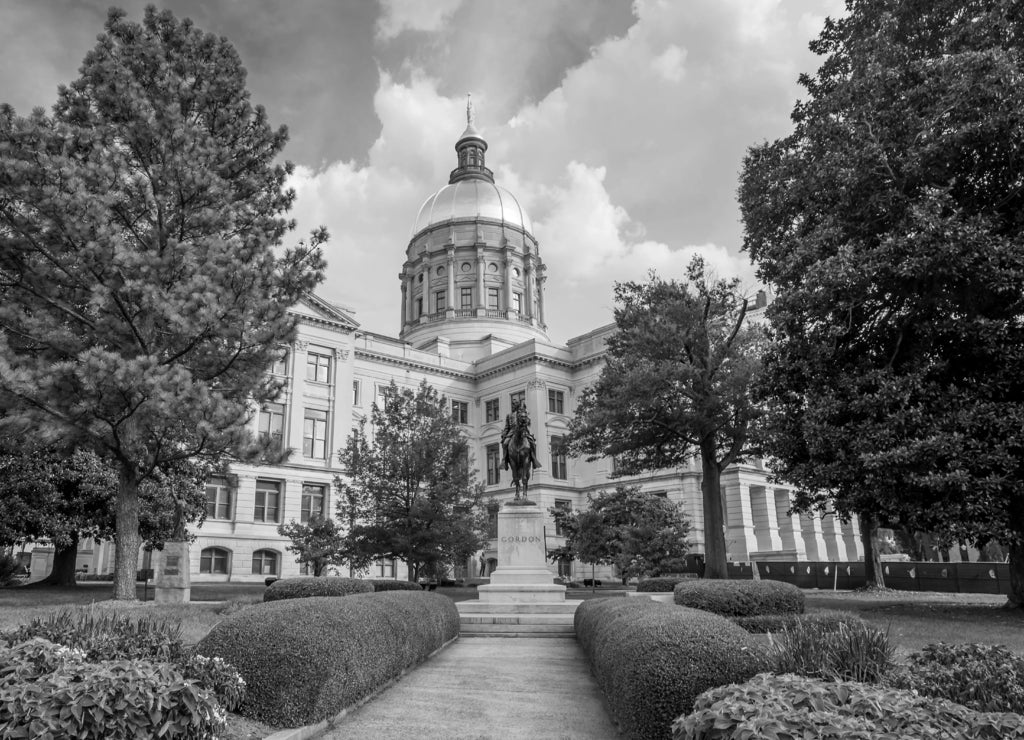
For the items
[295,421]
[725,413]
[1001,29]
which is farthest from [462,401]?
[1001,29]

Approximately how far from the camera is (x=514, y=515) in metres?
23.4

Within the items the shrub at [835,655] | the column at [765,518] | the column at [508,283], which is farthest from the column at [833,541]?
the shrub at [835,655]

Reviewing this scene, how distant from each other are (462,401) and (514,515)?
4491cm

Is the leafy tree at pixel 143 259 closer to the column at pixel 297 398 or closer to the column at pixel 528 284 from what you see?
the column at pixel 297 398

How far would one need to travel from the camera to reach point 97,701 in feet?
17.0

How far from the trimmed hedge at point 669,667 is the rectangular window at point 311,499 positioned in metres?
48.6

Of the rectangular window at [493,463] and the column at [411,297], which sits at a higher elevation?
the column at [411,297]

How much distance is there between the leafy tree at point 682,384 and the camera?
26.9m

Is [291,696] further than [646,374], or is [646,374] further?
[646,374]

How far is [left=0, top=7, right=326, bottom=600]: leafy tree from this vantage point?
16312 mm

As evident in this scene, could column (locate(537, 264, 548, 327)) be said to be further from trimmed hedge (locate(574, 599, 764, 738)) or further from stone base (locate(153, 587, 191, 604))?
trimmed hedge (locate(574, 599, 764, 738))

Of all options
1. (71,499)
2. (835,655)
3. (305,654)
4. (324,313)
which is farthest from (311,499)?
(835,655)

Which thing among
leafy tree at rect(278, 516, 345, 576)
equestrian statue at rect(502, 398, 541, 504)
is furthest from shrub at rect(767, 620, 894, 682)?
leafy tree at rect(278, 516, 345, 576)

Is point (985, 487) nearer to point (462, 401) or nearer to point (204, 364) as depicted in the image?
point (204, 364)
